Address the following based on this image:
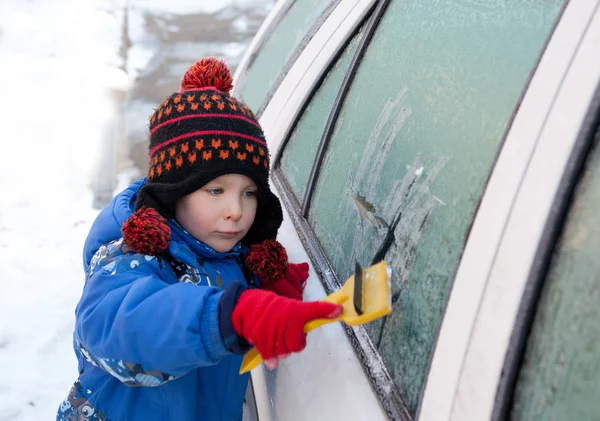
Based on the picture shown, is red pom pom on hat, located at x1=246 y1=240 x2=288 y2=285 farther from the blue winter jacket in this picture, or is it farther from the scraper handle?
the scraper handle

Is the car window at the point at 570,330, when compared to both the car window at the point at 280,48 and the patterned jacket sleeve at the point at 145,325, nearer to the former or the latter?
the patterned jacket sleeve at the point at 145,325

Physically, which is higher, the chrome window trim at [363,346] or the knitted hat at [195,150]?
the knitted hat at [195,150]

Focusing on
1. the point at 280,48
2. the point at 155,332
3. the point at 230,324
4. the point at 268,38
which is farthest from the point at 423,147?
the point at 268,38

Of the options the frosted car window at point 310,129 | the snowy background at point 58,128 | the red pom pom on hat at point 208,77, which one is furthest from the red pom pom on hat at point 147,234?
the snowy background at point 58,128

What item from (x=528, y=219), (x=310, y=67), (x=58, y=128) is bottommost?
(x=58, y=128)

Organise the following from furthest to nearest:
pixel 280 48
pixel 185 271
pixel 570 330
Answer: pixel 280 48
pixel 185 271
pixel 570 330

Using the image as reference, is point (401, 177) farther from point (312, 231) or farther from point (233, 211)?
point (312, 231)

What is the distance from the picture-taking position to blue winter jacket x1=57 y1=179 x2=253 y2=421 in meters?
1.19

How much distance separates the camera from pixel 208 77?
186 centimetres

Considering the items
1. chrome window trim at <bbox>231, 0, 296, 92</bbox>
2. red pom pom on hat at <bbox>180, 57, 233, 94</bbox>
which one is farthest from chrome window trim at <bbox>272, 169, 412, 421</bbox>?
chrome window trim at <bbox>231, 0, 296, 92</bbox>

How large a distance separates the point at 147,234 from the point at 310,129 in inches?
33.7

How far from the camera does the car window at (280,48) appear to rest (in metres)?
2.66

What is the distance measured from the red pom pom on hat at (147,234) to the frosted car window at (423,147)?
439 millimetres

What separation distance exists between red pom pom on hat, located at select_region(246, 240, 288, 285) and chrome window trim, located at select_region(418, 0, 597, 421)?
0.76 meters
